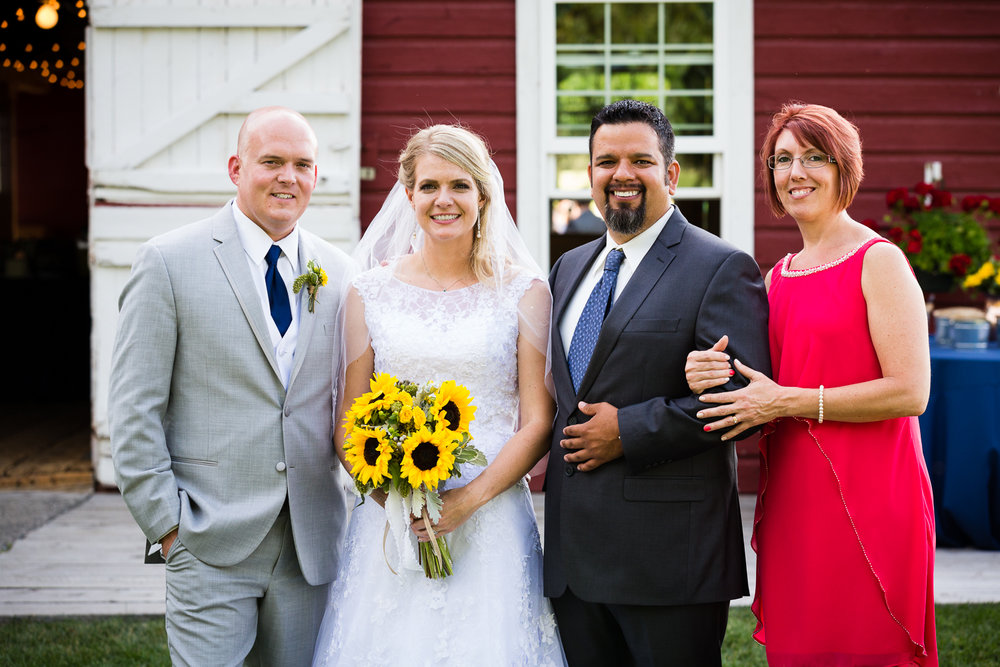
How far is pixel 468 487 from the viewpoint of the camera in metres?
2.66

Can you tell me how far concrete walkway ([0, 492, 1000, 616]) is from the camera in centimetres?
419

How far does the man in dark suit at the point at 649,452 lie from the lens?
98.3 inches

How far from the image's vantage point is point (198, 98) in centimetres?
567

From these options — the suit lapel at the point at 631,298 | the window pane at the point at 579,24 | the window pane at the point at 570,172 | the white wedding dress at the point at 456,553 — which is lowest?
the white wedding dress at the point at 456,553

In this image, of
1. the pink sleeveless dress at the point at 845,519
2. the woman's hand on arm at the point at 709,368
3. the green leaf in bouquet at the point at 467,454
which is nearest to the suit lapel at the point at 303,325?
the green leaf in bouquet at the point at 467,454

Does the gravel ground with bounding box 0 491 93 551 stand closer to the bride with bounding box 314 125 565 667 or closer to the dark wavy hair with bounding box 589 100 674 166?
the bride with bounding box 314 125 565 667

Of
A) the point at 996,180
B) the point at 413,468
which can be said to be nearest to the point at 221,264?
the point at 413,468

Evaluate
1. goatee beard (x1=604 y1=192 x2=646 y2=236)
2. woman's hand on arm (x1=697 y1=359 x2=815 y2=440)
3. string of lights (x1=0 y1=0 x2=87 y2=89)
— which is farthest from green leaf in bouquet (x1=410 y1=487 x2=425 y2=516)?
string of lights (x1=0 y1=0 x2=87 y2=89)

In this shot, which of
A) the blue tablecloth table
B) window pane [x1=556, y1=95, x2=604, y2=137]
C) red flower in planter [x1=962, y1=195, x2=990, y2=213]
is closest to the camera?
the blue tablecloth table

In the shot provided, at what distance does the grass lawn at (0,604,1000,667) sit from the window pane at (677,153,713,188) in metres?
2.97

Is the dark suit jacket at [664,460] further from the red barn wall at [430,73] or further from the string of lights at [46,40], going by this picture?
the string of lights at [46,40]

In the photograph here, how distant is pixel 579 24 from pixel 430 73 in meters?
1.01

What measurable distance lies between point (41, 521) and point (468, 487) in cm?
381

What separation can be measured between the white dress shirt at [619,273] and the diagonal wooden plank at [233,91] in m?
3.49
